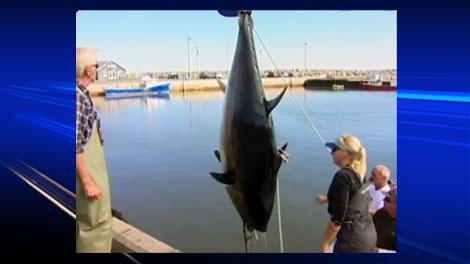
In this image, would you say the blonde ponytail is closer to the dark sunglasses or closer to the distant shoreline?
the dark sunglasses

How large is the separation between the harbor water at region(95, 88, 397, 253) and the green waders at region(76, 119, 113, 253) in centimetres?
6

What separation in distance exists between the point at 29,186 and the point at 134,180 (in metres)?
0.62

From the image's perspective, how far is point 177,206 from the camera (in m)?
3.75

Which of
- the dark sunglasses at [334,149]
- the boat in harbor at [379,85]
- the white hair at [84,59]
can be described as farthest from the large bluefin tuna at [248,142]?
the white hair at [84,59]

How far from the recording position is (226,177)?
369 centimetres

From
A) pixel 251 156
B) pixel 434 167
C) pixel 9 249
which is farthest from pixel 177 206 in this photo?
pixel 434 167

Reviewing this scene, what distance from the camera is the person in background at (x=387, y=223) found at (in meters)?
3.65

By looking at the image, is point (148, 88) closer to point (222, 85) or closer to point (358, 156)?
point (222, 85)

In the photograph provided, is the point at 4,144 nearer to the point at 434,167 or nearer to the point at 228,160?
the point at 228,160

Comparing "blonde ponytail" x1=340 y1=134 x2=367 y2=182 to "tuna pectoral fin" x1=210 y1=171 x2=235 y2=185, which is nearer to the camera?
"blonde ponytail" x1=340 y1=134 x2=367 y2=182

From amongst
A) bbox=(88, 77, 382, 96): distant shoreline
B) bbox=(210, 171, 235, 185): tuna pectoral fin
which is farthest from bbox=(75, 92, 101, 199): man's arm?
bbox=(210, 171, 235, 185): tuna pectoral fin

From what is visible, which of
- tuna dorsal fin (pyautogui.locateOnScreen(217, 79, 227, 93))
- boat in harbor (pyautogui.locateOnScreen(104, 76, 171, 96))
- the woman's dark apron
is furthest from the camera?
boat in harbor (pyautogui.locateOnScreen(104, 76, 171, 96))

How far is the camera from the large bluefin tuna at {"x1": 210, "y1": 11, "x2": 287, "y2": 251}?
3.61 metres

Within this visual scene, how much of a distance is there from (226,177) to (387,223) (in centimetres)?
98
